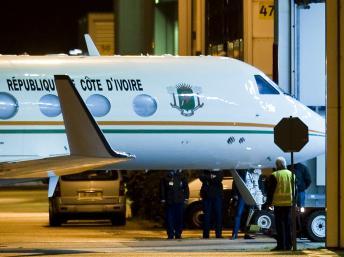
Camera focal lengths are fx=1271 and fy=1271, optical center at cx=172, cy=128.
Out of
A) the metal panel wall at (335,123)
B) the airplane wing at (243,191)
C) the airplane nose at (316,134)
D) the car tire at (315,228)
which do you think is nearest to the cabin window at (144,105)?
the airplane wing at (243,191)

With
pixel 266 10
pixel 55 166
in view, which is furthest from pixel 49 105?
pixel 266 10

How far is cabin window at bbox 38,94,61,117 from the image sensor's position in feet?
77.7

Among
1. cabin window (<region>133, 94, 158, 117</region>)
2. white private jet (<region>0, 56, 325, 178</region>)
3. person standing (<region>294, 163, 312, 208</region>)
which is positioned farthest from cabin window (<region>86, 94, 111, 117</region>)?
person standing (<region>294, 163, 312, 208</region>)

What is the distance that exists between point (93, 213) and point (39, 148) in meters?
6.84

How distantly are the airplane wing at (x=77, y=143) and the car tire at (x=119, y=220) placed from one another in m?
11.2

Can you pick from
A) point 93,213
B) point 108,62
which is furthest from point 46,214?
point 108,62

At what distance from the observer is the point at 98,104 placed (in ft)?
78.2

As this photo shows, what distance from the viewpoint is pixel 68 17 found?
104 meters

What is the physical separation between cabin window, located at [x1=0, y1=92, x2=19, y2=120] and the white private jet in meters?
0.02

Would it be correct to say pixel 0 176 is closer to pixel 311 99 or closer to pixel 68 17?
pixel 311 99

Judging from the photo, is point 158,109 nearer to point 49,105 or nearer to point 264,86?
point 49,105

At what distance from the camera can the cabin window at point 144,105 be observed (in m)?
24.0

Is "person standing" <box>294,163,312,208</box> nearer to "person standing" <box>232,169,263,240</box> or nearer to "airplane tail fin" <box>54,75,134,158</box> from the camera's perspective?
"person standing" <box>232,169,263,240</box>

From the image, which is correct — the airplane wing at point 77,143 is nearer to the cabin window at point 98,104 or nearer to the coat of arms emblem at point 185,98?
the cabin window at point 98,104
